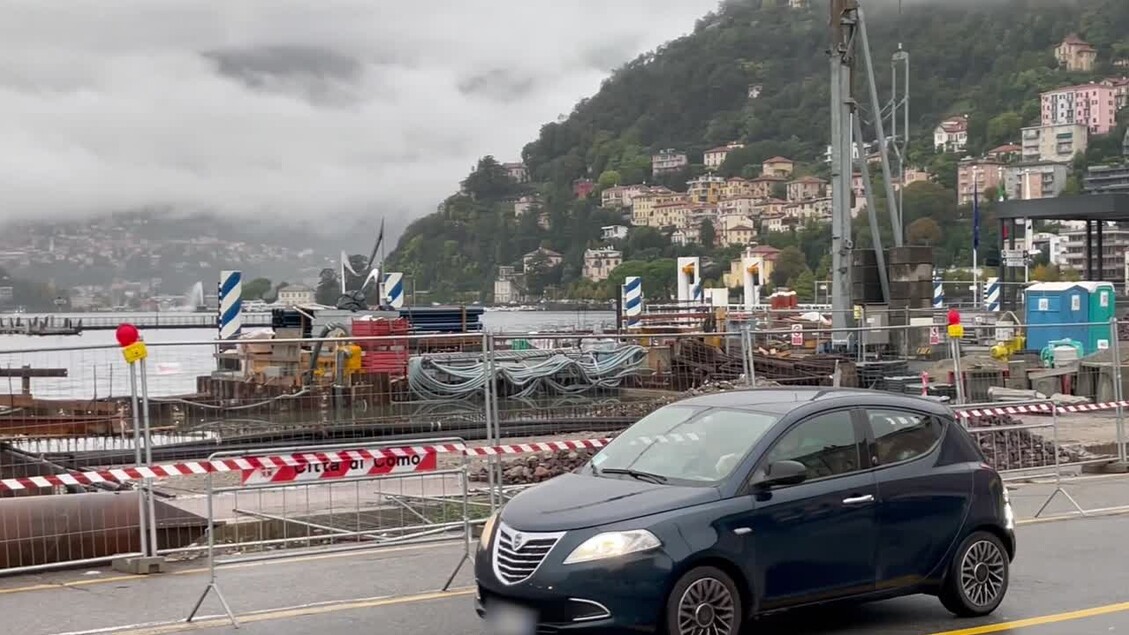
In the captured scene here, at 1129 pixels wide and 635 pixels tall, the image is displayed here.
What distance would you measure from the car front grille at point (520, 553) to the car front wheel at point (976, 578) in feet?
10.4

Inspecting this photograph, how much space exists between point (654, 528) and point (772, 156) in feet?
537

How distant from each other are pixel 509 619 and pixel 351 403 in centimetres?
879

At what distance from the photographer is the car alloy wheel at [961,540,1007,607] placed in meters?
9.14

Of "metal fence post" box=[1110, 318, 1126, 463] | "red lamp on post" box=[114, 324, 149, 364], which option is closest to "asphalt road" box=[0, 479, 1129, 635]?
"red lamp on post" box=[114, 324, 149, 364]

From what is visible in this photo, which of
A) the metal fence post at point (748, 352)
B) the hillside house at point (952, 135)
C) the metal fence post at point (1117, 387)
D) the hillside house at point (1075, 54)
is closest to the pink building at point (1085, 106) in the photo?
the hillside house at point (1075, 54)

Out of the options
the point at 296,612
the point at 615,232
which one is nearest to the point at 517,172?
the point at 615,232

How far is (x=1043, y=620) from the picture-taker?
9.09 m

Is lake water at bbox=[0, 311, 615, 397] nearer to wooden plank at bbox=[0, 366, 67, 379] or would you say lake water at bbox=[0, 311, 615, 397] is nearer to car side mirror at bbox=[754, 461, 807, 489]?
wooden plank at bbox=[0, 366, 67, 379]

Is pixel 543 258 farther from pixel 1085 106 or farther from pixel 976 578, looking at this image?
pixel 976 578

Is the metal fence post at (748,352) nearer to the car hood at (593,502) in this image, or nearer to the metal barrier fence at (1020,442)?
the metal barrier fence at (1020,442)

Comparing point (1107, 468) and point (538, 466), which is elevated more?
point (538, 466)

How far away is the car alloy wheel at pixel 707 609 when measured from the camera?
7691 millimetres

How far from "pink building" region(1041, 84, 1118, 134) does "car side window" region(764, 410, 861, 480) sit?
16145 centimetres

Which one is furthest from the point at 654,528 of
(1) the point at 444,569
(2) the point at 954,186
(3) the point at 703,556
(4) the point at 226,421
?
(2) the point at 954,186
